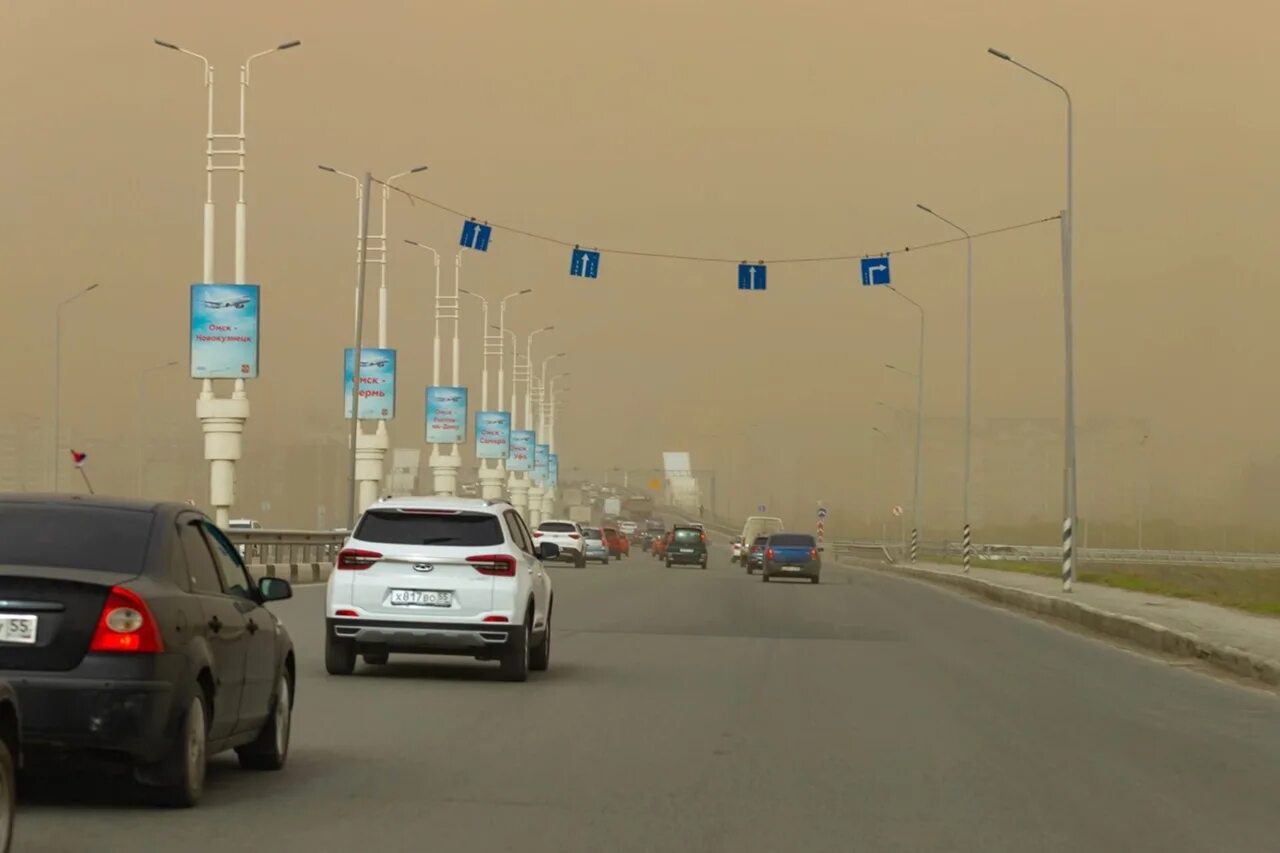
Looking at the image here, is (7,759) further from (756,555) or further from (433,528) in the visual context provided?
(756,555)

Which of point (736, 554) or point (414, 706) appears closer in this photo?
point (414, 706)

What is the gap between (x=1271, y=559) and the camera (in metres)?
125

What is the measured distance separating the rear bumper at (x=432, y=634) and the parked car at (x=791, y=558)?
4495 cm

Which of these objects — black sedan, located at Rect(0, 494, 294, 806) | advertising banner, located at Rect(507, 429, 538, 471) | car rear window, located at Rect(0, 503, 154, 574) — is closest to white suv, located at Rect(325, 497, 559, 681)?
black sedan, located at Rect(0, 494, 294, 806)

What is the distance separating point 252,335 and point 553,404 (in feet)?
363

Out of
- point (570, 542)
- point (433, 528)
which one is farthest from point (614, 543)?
point (433, 528)

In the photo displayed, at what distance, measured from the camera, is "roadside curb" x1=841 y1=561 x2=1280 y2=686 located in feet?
79.3

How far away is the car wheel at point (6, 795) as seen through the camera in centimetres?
821

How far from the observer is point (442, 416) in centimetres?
8488

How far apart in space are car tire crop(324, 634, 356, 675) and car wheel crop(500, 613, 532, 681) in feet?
4.76

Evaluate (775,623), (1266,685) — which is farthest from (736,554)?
(1266,685)

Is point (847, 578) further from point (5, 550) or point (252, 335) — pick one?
point (5, 550)

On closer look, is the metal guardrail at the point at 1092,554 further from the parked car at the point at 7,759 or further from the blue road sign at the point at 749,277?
the parked car at the point at 7,759

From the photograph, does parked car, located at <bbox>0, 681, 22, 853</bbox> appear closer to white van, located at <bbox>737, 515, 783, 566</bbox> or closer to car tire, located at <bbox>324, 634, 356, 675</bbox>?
car tire, located at <bbox>324, 634, 356, 675</bbox>
